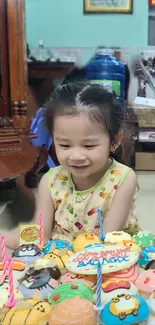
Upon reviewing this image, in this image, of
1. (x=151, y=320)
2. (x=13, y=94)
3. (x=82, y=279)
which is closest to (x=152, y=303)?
(x=151, y=320)

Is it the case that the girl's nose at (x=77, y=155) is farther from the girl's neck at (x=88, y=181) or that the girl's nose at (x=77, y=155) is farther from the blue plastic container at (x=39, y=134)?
the blue plastic container at (x=39, y=134)

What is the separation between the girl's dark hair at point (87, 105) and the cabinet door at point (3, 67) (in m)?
0.96

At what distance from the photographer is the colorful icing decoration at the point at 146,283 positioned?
2.05ft

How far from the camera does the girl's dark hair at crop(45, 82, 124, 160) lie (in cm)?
88

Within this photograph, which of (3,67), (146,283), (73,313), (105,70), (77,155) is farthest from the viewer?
(105,70)

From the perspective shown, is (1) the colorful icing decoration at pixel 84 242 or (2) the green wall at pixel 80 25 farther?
(2) the green wall at pixel 80 25

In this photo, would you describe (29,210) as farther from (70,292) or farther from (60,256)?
(70,292)

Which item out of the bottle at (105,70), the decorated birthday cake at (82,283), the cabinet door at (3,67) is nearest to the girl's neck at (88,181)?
the decorated birthday cake at (82,283)

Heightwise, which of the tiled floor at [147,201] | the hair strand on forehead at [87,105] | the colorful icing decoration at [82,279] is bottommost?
the tiled floor at [147,201]

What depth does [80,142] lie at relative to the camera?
2.76 ft

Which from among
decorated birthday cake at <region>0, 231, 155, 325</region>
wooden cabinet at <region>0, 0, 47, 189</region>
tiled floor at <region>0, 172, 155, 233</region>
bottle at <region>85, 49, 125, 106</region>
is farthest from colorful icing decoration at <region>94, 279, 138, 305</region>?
bottle at <region>85, 49, 125, 106</region>

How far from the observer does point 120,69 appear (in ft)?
8.27

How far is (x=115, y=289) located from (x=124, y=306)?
6 centimetres

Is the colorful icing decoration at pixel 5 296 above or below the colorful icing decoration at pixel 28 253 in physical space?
above
